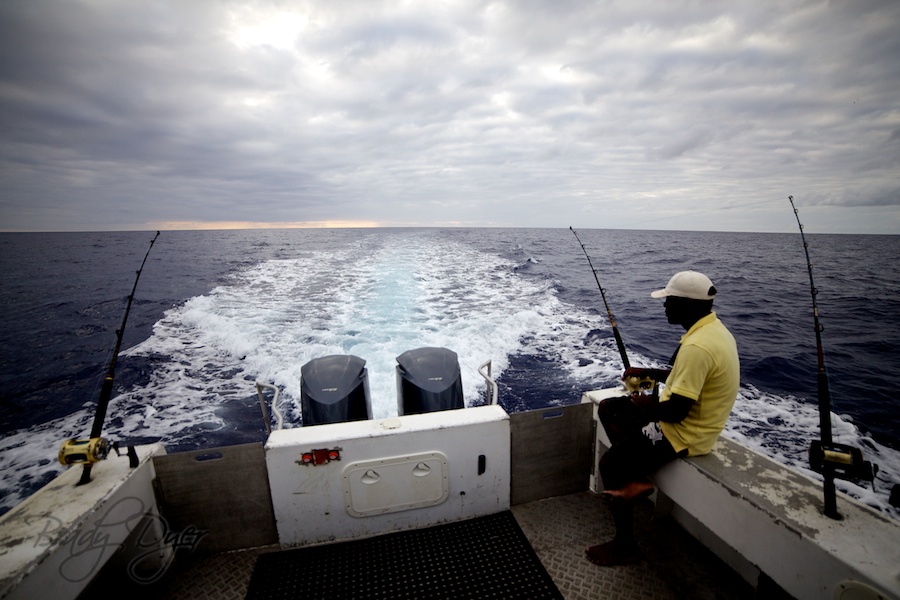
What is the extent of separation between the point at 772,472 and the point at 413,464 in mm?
2080

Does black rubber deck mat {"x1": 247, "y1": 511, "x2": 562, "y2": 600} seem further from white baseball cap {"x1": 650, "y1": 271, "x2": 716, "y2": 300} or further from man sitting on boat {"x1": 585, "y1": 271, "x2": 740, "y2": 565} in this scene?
white baseball cap {"x1": 650, "y1": 271, "x2": 716, "y2": 300}

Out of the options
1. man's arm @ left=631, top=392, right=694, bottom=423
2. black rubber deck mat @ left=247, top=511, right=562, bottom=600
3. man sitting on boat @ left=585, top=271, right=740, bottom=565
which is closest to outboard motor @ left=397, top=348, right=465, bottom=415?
black rubber deck mat @ left=247, top=511, right=562, bottom=600

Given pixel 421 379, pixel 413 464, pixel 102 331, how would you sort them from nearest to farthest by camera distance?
pixel 413 464 < pixel 421 379 < pixel 102 331

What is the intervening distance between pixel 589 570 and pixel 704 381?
Answer: 1.45 meters

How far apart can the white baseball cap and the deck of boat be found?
69.5 inches

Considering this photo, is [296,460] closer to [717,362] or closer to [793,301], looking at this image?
[717,362]

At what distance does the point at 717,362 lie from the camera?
1.96m

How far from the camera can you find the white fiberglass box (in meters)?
2.47

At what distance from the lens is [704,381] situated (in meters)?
2.00

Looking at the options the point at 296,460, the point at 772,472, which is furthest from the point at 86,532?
the point at 772,472

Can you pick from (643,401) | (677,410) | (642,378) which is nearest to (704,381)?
(677,410)

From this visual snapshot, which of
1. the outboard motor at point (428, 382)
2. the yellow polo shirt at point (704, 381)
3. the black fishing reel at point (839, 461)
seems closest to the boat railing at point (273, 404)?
the outboard motor at point (428, 382)

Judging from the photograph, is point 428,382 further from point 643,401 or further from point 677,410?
point 677,410

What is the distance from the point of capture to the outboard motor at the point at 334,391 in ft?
11.0
